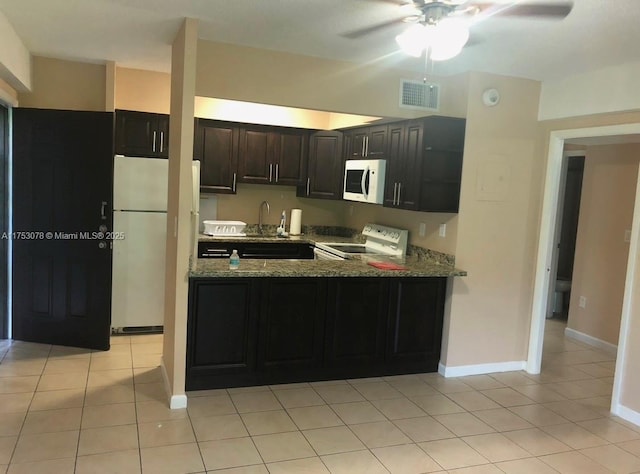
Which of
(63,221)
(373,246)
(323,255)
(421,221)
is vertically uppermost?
(421,221)

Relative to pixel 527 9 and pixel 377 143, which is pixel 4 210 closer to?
pixel 377 143

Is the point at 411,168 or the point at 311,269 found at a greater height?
the point at 411,168

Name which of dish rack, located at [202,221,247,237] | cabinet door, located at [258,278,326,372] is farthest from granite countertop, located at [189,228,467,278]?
dish rack, located at [202,221,247,237]

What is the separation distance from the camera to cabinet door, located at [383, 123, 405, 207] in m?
4.28

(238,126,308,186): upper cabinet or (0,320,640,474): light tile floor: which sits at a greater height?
(238,126,308,186): upper cabinet

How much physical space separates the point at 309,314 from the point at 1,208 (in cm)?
286

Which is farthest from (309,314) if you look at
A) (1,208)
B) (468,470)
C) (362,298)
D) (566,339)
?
(566,339)

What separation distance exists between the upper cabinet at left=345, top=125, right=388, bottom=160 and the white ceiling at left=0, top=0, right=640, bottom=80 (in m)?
0.72

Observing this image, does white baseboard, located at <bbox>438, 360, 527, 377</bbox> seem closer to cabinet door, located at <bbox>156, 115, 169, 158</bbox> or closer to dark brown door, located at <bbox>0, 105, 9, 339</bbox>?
cabinet door, located at <bbox>156, 115, 169, 158</bbox>

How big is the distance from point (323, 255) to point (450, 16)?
117 inches

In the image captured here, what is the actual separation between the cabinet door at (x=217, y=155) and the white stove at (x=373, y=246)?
119 cm

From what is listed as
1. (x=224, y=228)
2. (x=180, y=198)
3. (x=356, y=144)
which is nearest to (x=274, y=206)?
(x=224, y=228)

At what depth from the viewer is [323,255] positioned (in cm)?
509

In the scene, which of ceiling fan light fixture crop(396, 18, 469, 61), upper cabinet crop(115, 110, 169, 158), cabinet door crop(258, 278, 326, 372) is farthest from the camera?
upper cabinet crop(115, 110, 169, 158)
